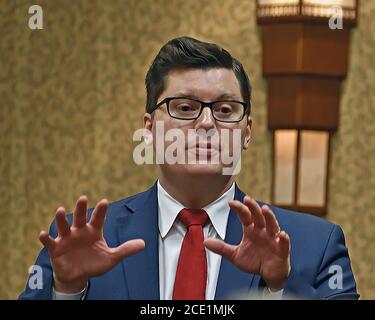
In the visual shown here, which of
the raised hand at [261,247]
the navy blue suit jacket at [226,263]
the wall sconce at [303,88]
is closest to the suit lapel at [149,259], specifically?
the navy blue suit jacket at [226,263]

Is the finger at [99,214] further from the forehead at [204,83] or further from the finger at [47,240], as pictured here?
the forehead at [204,83]

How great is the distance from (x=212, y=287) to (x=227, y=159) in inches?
8.0

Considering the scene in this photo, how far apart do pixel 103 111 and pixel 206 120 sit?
4.58ft

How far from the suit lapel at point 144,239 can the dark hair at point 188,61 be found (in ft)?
0.55

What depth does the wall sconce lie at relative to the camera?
2.47 metres

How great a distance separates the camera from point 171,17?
2.55m

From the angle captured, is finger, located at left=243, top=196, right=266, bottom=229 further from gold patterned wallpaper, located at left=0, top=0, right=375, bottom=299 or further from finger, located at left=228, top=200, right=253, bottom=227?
gold patterned wallpaper, located at left=0, top=0, right=375, bottom=299

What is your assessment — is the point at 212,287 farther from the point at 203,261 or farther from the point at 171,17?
the point at 171,17

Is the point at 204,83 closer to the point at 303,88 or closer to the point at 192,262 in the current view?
the point at 192,262

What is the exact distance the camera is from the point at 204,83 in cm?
126

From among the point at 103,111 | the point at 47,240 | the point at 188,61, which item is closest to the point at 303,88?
the point at 103,111

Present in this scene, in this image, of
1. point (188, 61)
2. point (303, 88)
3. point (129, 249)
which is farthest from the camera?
point (303, 88)

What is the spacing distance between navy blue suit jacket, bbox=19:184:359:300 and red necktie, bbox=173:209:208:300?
0.03m

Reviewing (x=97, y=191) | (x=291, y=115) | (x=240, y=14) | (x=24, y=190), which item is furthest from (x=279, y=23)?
(x=24, y=190)
